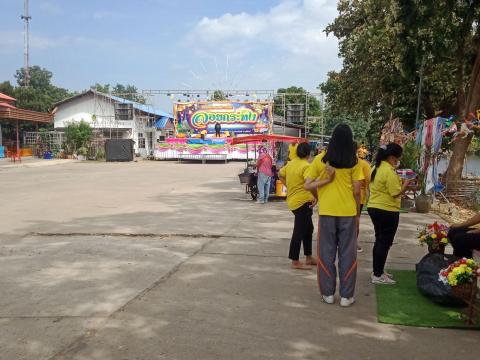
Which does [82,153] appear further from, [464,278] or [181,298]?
[464,278]

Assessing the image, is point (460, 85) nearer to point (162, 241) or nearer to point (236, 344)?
point (162, 241)

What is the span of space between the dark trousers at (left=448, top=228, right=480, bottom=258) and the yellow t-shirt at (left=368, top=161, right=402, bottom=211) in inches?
25.4

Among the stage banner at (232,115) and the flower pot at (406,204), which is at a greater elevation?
the stage banner at (232,115)

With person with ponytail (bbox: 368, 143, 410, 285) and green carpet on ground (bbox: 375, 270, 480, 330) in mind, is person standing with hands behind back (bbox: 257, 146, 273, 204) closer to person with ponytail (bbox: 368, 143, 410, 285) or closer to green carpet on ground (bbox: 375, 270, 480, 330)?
person with ponytail (bbox: 368, 143, 410, 285)

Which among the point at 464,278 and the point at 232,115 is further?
the point at 232,115

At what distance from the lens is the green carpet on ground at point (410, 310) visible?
13.4ft

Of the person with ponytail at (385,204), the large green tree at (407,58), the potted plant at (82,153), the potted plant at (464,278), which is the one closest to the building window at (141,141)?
the potted plant at (82,153)

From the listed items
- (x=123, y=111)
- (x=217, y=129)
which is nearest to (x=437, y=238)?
(x=217, y=129)

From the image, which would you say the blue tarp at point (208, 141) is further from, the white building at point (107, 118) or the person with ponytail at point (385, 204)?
the person with ponytail at point (385, 204)

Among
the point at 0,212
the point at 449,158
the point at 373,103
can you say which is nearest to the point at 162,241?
the point at 0,212

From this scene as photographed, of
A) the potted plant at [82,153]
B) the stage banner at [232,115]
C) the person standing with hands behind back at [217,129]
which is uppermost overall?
the stage banner at [232,115]

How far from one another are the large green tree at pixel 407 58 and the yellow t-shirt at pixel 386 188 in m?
3.91

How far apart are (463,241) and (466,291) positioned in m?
0.71

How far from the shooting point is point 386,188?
5.10 meters
